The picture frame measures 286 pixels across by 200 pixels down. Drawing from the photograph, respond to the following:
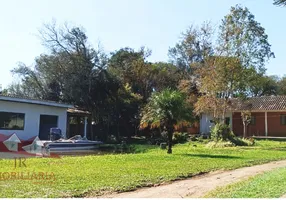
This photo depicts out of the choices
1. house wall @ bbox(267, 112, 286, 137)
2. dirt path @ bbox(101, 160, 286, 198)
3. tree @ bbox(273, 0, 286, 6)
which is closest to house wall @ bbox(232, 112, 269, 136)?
house wall @ bbox(267, 112, 286, 137)

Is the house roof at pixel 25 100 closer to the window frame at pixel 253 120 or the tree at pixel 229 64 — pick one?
the tree at pixel 229 64

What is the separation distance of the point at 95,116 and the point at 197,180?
26.2 meters

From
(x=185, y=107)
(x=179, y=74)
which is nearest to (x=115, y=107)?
(x=179, y=74)

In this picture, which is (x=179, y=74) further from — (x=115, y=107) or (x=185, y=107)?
(x=185, y=107)

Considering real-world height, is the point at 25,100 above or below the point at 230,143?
above

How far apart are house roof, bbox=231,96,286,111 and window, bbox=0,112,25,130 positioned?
22672mm

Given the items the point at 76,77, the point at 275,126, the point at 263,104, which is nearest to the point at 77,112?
the point at 76,77

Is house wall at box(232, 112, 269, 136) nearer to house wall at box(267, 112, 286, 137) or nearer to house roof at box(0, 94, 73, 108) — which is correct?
house wall at box(267, 112, 286, 137)

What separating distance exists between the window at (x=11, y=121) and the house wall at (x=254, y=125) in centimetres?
2582

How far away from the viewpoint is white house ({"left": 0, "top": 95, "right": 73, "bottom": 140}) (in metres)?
25.0

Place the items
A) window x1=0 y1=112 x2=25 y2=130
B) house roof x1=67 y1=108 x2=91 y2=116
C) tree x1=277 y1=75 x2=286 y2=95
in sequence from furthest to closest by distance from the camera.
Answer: tree x1=277 y1=75 x2=286 y2=95
house roof x1=67 y1=108 x2=91 y2=116
window x1=0 y1=112 x2=25 y2=130

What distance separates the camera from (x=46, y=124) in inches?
1111

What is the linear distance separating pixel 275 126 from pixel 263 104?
9.22 feet

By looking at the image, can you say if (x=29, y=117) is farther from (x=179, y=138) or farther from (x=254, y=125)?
(x=254, y=125)
